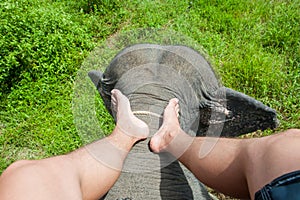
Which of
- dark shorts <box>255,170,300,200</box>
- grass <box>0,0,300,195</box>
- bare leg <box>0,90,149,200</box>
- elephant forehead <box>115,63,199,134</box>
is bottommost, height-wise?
grass <box>0,0,300,195</box>

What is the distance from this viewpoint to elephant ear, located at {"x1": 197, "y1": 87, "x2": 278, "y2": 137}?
215 cm

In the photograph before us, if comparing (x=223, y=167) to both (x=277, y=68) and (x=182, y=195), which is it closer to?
(x=182, y=195)

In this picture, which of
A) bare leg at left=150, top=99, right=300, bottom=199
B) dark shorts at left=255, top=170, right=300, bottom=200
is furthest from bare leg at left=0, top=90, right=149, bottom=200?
dark shorts at left=255, top=170, right=300, bottom=200

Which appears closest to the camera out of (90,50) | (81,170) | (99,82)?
(81,170)

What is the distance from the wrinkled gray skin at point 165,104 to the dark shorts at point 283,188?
486 mm

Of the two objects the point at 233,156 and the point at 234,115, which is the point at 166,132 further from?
the point at 234,115

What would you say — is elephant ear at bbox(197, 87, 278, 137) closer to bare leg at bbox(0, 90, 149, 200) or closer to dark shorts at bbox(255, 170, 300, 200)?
bare leg at bbox(0, 90, 149, 200)

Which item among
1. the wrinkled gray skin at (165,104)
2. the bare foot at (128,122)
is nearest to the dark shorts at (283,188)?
the wrinkled gray skin at (165,104)

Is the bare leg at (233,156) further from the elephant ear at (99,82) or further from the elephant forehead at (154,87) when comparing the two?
the elephant ear at (99,82)

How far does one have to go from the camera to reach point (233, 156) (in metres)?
1.79

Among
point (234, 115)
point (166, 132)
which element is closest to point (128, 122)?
point (166, 132)

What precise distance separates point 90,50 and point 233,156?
181cm

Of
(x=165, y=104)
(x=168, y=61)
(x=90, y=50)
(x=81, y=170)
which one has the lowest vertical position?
(x=90, y=50)

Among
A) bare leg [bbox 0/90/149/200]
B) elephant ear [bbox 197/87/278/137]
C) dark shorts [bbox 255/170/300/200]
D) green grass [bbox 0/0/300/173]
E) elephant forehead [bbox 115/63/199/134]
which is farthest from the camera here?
green grass [bbox 0/0/300/173]
